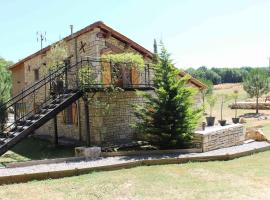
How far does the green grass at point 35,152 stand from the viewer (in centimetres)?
1417

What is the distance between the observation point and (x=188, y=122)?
541 inches

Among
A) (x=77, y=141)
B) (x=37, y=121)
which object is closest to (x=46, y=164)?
(x=37, y=121)

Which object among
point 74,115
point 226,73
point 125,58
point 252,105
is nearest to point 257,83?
point 252,105

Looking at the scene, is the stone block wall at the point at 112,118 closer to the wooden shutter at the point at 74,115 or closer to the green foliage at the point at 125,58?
the wooden shutter at the point at 74,115

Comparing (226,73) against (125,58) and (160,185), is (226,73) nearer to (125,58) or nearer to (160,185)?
(125,58)

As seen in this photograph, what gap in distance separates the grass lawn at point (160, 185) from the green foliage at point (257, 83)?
2658 cm

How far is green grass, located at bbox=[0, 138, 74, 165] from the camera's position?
558 inches

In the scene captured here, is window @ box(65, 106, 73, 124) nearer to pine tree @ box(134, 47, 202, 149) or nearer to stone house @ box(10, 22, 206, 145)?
stone house @ box(10, 22, 206, 145)

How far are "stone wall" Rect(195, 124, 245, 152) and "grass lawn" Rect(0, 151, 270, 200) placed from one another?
2301 mm

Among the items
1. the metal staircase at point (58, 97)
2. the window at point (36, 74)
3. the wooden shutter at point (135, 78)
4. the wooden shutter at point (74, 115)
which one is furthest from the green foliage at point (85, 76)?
the window at point (36, 74)

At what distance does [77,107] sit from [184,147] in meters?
5.64

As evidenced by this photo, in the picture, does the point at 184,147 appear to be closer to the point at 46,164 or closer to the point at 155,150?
the point at 155,150

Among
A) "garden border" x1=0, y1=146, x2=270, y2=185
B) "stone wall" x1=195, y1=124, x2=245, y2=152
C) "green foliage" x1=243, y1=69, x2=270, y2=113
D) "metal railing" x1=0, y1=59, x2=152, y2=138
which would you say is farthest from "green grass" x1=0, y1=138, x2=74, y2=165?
"green foliage" x1=243, y1=69, x2=270, y2=113

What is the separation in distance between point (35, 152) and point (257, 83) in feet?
88.3
